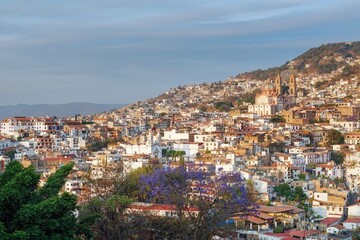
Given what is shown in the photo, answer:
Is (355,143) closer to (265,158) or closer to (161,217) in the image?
(265,158)

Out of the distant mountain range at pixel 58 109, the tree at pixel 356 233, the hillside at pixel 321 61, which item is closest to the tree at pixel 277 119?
the tree at pixel 356 233

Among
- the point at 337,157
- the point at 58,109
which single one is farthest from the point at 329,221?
the point at 58,109

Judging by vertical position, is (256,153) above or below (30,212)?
below

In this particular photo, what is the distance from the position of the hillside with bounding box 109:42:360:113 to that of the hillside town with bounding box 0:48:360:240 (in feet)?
19.2

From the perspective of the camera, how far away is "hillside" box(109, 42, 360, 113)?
274ft

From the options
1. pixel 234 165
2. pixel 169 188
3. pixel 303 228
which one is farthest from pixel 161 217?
pixel 234 165

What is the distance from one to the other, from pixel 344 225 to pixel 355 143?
71.8 feet

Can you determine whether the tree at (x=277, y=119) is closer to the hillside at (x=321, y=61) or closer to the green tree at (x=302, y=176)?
the green tree at (x=302, y=176)

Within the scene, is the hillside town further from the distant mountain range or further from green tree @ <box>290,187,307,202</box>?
the distant mountain range

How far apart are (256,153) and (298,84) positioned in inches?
2299

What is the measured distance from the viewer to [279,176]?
115 ft

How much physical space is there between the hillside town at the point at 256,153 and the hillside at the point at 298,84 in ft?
19.2

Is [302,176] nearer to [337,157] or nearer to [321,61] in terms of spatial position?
[337,157]

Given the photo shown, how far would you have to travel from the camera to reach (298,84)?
3856 inches
